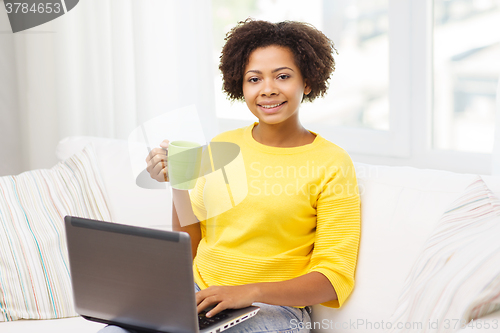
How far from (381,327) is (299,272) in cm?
22

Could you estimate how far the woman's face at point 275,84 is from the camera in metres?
1.27

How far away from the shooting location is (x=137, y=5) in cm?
220

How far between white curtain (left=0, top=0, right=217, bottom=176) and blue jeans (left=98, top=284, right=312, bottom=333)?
42.2 inches

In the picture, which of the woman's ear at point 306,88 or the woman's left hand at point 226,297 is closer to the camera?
the woman's left hand at point 226,297

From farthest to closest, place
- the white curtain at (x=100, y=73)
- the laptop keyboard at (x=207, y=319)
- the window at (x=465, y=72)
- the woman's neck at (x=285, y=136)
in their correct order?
the white curtain at (x=100, y=73)
the window at (x=465, y=72)
the woman's neck at (x=285, y=136)
the laptop keyboard at (x=207, y=319)

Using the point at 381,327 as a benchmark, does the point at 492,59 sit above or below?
above

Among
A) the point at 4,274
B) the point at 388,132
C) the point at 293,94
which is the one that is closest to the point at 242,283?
the point at 293,94

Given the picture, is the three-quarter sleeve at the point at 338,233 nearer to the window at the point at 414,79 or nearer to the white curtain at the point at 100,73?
the window at the point at 414,79

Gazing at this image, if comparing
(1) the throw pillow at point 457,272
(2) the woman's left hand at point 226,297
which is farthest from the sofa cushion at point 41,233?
(1) the throw pillow at point 457,272

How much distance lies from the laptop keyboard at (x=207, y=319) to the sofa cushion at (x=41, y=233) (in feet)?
1.75

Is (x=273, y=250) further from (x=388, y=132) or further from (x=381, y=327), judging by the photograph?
(x=388, y=132)

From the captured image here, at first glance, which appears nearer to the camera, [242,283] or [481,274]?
[481,274]

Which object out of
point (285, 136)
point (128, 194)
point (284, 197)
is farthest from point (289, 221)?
point (128, 194)

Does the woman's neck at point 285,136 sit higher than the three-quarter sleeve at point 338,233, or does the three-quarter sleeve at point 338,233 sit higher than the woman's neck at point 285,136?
the woman's neck at point 285,136
